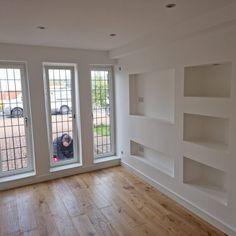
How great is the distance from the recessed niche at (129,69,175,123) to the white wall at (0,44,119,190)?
82cm

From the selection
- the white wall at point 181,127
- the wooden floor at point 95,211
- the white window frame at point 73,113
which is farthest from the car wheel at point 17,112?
the white wall at point 181,127

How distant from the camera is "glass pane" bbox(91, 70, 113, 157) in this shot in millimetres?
4632

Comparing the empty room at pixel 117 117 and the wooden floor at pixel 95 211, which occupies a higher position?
the empty room at pixel 117 117

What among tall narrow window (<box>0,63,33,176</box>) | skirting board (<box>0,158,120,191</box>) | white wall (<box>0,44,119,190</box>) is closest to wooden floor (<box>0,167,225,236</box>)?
skirting board (<box>0,158,120,191</box>)

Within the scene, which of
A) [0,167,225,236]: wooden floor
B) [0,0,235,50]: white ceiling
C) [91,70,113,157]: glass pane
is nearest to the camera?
[0,0,235,50]: white ceiling

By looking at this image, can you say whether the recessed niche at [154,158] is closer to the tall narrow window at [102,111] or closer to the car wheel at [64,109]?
the tall narrow window at [102,111]

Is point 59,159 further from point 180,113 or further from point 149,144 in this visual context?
point 180,113

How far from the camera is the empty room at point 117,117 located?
241cm

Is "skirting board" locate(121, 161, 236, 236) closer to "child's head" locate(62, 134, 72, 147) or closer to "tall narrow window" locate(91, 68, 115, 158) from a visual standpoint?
"tall narrow window" locate(91, 68, 115, 158)

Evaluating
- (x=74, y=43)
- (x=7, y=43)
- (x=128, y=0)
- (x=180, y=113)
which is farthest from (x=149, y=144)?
(x=7, y=43)

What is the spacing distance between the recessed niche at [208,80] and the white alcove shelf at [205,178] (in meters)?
0.98

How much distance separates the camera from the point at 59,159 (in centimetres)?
448

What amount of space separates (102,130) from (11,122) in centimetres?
185

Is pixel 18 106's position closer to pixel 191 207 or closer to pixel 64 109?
pixel 64 109
